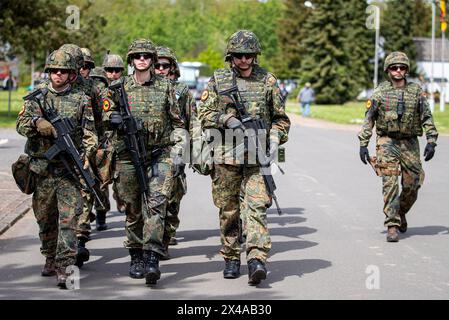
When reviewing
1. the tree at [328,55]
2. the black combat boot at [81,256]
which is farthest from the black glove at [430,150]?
the tree at [328,55]

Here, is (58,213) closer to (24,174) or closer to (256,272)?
(24,174)

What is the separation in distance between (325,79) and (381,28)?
1855cm

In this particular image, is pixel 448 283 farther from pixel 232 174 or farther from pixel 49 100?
pixel 49 100

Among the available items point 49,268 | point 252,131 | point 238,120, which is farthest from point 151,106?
point 49,268

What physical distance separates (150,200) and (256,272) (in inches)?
42.9

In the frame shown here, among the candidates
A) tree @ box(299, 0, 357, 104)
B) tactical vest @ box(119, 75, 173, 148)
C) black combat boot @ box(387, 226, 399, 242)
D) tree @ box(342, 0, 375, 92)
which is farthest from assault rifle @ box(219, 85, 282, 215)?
tree @ box(342, 0, 375, 92)

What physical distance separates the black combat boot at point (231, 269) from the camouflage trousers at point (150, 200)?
56 centimetres

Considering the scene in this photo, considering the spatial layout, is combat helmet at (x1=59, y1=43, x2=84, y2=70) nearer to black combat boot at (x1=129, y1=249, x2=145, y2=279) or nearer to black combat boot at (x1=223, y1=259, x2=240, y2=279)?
black combat boot at (x1=129, y1=249, x2=145, y2=279)

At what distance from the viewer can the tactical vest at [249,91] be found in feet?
25.3

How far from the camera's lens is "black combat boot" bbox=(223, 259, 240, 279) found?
7.72 metres

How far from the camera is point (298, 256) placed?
8.88 m

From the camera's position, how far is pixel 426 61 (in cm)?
11319

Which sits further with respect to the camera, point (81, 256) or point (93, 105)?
point (81, 256)
